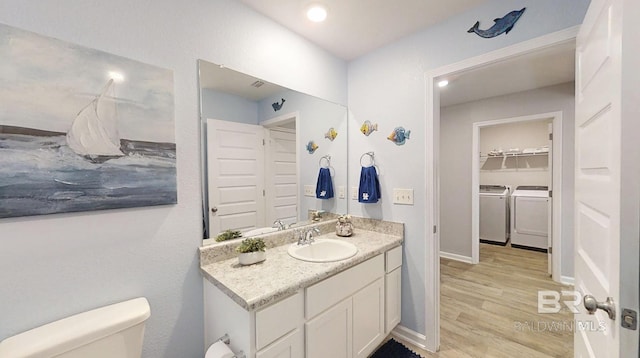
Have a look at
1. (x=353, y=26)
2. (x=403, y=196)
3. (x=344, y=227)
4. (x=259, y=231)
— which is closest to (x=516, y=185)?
(x=403, y=196)

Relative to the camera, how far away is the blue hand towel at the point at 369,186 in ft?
6.75

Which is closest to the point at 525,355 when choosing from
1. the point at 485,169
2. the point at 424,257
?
the point at 424,257

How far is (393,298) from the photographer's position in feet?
6.14

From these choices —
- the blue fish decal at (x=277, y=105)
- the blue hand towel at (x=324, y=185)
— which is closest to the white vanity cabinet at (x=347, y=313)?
the blue hand towel at (x=324, y=185)

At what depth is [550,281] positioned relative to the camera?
2971 mm

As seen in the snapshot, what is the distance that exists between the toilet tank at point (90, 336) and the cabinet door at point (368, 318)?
112cm

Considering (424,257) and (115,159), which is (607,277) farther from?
(115,159)

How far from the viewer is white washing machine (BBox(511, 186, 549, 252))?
4.02 m

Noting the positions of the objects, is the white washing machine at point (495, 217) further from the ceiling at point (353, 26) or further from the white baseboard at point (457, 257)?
the ceiling at point (353, 26)

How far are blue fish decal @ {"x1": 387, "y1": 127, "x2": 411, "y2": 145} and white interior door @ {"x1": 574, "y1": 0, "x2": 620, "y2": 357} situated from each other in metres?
0.95

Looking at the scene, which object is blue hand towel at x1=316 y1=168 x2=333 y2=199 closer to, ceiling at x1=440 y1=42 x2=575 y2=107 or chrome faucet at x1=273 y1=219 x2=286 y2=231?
chrome faucet at x1=273 y1=219 x2=286 y2=231

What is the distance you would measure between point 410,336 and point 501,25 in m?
2.30

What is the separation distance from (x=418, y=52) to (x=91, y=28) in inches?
76.9

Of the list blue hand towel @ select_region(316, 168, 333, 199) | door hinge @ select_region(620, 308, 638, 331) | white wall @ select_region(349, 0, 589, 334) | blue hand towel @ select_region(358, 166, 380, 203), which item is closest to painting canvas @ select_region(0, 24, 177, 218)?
blue hand towel @ select_region(316, 168, 333, 199)
